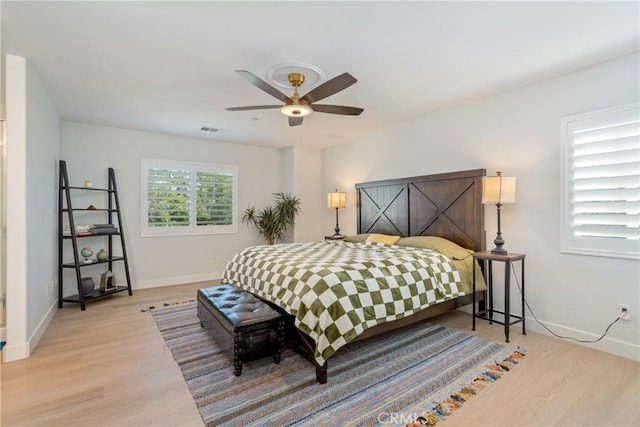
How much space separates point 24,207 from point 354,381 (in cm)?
319

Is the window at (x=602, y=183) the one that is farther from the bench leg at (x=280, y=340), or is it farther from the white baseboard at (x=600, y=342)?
the bench leg at (x=280, y=340)

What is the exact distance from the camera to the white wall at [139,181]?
15.6 feet

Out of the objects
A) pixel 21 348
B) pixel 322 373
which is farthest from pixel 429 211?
pixel 21 348

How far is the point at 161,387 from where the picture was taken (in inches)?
88.3

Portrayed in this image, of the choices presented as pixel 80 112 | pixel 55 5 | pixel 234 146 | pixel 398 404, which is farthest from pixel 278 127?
pixel 398 404

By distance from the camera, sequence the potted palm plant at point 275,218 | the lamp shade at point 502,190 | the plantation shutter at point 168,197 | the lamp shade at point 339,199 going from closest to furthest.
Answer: the lamp shade at point 502,190, the plantation shutter at point 168,197, the lamp shade at point 339,199, the potted palm plant at point 275,218

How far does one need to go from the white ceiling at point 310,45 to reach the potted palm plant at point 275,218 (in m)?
2.69

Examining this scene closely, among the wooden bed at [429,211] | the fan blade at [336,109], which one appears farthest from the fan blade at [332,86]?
the wooden bed at [429,211]

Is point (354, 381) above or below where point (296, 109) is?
below

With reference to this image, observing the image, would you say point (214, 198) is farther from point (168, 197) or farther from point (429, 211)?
point (429, 211)

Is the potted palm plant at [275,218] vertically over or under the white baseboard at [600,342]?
over

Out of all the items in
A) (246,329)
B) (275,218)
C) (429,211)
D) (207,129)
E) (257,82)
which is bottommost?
(246,329)

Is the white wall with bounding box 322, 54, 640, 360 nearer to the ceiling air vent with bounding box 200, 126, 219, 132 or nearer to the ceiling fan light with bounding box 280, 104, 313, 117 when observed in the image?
the ceiling fan light with bounding box 280, 104, 313, 117

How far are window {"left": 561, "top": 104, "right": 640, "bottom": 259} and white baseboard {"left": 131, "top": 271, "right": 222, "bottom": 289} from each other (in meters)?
5.29
